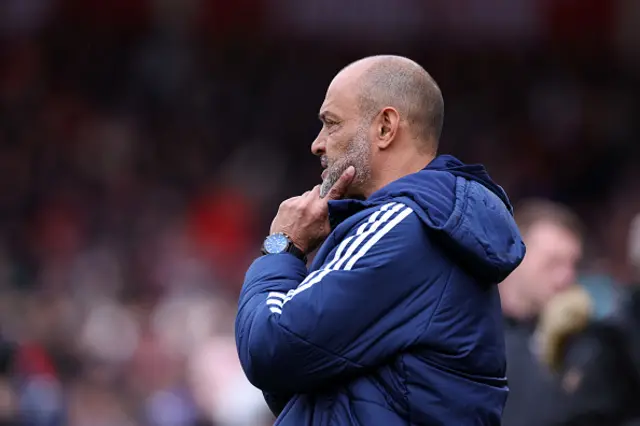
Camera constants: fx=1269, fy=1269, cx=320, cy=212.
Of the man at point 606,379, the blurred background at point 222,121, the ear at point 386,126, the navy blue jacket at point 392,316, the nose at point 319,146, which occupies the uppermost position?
the ear at point 386,126

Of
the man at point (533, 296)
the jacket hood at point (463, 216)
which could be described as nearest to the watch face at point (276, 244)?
the jacket hood at point (463, 216)

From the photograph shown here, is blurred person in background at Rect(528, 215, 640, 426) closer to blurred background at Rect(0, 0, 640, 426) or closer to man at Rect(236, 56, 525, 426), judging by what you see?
man at Rect(236, 56, 525, 426)

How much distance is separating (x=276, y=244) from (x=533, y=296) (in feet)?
7.11

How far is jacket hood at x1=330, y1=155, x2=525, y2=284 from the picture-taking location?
8.99 feet

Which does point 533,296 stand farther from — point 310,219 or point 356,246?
point 356,246

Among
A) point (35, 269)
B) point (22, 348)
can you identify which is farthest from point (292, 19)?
point (22, 348)

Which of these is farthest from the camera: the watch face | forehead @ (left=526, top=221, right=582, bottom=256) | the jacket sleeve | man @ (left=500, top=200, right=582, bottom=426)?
forehead @ (left=526, top=221, right=582, bottom=256)

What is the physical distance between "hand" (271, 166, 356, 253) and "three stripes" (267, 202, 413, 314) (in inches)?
7.7

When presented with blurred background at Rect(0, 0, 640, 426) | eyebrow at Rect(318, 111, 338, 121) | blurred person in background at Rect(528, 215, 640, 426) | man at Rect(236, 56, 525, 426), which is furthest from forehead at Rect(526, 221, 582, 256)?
blurred background at Rect(0, 0, 640, 426)

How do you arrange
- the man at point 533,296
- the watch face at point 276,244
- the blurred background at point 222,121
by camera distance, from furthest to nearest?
the blurred background at point 222,121 → the man at point 533,296 → the watch face at point 276,244

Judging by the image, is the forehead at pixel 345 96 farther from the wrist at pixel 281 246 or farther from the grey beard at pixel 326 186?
the wrist at pixel 281 246

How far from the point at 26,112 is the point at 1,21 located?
53.4 inches

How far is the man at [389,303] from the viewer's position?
2697 mm

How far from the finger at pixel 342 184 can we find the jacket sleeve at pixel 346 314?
221 millimetres
